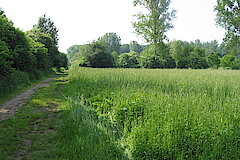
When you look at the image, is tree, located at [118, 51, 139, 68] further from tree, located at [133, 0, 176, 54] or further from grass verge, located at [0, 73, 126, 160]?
grass verge, located at [0, 73, 126, 160]

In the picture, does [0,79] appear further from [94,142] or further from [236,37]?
[236,37]

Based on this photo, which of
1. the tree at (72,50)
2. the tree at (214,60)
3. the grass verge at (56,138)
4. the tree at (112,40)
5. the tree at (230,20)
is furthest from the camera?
the tree at (72,50)

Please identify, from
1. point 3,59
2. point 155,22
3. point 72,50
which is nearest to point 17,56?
point 3,59

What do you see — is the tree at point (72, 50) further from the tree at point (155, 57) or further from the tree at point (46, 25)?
the tree at point (155, 57)

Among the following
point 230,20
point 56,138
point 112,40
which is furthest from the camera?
point 112,40

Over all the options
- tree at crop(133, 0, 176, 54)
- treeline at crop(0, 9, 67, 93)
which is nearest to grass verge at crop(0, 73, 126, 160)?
treeline at crop(0, 9, 67, 93)

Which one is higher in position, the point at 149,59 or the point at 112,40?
the point at 112,40

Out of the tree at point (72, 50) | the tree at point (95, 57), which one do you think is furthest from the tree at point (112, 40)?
the tree at point (95, 57)

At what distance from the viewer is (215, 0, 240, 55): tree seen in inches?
1192

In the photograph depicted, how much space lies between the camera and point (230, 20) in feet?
99.3

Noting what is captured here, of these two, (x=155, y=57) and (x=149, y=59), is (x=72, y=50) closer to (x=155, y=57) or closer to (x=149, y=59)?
(x=149, y=59)

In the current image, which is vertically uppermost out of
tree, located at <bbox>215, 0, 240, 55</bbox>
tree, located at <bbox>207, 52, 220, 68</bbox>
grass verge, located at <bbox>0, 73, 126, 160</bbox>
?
tree, located at <bbox>215, 0, 240, 55</bbox>

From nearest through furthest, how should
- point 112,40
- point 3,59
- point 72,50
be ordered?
point 3,59, point 112,40, point 72,50

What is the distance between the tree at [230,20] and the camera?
30.3 metres
